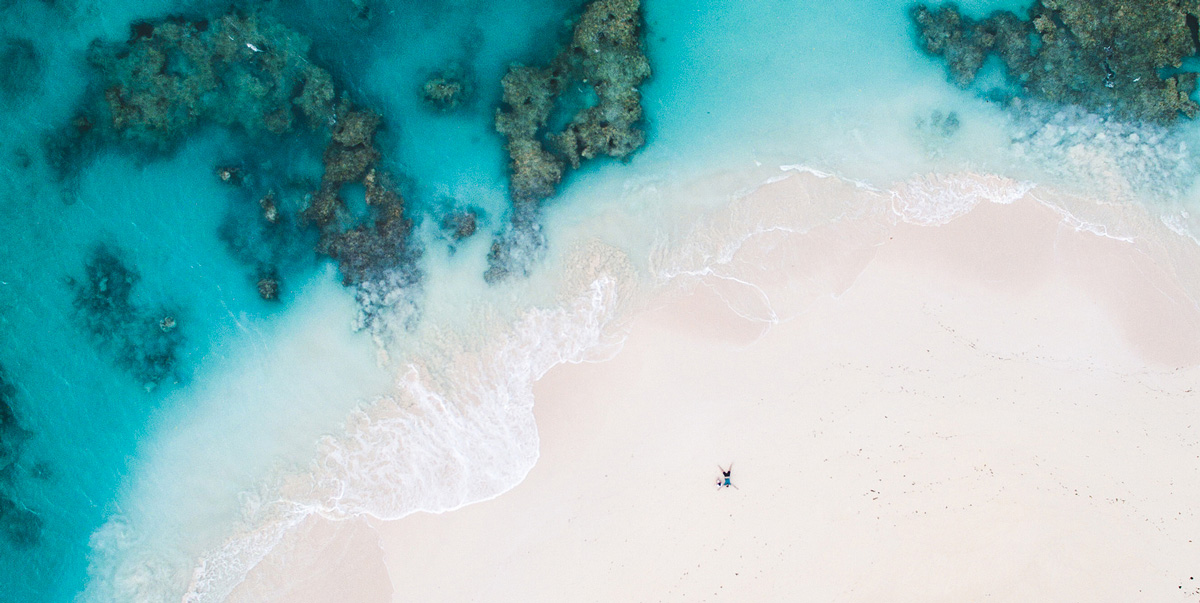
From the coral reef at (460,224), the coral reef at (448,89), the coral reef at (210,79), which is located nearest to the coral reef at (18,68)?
the coral reef at (210,79)

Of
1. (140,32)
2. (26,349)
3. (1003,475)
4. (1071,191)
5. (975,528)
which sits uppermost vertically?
(140,32)

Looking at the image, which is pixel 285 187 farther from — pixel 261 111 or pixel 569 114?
pixel 569 114

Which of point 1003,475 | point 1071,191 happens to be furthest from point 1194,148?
point 1003,475

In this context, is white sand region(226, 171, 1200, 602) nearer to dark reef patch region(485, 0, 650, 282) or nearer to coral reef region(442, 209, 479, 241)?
dark reef patch region(485, 0, 650, 282)

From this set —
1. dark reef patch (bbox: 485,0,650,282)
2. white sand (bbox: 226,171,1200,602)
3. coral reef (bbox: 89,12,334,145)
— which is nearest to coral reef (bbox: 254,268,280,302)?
coral reef (bbox: 89,12,334,145)

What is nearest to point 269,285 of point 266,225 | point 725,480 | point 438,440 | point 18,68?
point 266,225

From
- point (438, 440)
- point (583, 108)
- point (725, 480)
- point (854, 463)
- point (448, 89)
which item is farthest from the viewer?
point (583, 108)

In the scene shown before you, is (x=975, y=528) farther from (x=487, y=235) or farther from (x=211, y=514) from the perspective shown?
(x=211, y=514)
